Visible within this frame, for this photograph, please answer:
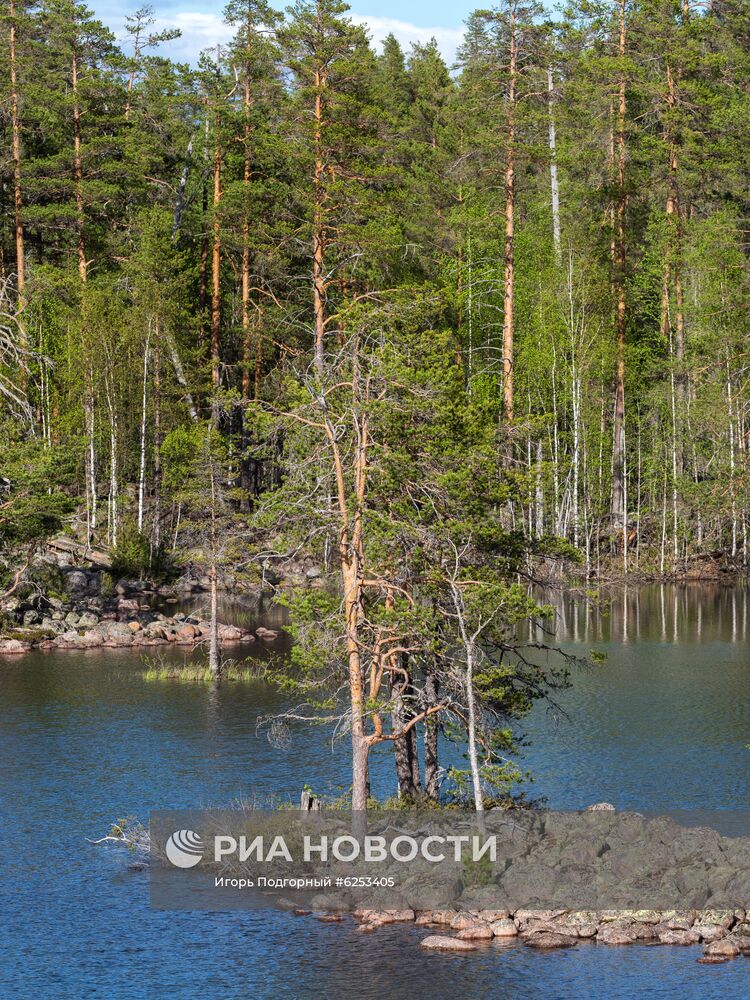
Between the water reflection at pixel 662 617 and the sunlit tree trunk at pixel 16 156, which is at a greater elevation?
the sunlit tree trunk at pixel 16 156

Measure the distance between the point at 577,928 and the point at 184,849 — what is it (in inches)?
373

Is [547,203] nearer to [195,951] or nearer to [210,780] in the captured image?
[210,780]

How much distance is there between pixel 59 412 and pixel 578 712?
1581 inches

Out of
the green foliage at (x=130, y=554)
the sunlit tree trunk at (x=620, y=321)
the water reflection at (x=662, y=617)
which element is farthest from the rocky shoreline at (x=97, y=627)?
the sunlit tree trunk at (x=620, y=321)

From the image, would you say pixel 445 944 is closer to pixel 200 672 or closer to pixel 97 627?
pixel 200 672

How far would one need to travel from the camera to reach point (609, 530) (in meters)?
73.9

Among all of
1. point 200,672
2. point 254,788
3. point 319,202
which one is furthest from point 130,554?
point 254,788

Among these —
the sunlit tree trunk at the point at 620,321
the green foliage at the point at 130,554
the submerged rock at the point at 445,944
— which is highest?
the sunlit tree trunk at the point at 620,321

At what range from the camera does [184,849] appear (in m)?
30.4

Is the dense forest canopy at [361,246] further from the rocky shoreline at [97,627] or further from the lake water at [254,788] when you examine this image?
the lake water at [254,788]

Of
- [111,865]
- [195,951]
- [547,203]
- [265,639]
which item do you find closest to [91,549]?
[265,639]

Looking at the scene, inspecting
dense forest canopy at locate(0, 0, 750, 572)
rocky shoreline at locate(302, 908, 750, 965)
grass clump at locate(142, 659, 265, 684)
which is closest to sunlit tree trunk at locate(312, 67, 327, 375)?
dense forest canopy at locate(0, 0, 750, 572)

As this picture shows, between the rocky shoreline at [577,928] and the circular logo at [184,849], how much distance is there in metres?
5.18

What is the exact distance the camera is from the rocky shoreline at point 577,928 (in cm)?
2486
